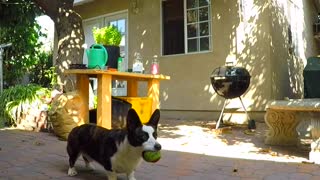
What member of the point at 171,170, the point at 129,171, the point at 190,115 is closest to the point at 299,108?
the point at 171,170

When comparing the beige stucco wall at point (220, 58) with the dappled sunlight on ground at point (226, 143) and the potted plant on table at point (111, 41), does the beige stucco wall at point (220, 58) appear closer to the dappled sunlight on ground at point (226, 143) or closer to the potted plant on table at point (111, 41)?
the dappled sunlight on ground at point (226, 143)

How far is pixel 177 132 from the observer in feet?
23.1

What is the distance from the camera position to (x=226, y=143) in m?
5.89

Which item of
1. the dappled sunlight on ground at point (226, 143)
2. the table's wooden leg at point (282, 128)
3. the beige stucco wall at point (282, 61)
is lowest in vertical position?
the dappled sunlight on ground at point (226, 143)

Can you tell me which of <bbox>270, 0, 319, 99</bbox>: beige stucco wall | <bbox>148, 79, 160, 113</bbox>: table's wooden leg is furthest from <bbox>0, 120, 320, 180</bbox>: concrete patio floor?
<bbox>270, 0, 319, 99</bbox>: beige stucco wall

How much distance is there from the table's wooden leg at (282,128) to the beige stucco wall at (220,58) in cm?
269

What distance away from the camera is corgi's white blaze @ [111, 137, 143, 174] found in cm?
316

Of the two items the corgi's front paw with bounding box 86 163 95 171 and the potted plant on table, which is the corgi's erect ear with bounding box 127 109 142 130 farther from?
the potted plant on table

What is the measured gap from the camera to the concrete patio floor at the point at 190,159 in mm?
3814

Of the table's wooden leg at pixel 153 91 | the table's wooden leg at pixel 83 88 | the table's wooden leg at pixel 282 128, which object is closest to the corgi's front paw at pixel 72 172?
the table's wooden leg at pixel 83 88

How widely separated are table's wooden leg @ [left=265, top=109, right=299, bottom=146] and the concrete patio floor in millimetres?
177

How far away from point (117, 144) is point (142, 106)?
309 cm

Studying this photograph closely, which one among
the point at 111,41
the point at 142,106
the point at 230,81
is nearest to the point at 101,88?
the point at 111,41

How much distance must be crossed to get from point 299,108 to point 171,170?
5.99 feet
